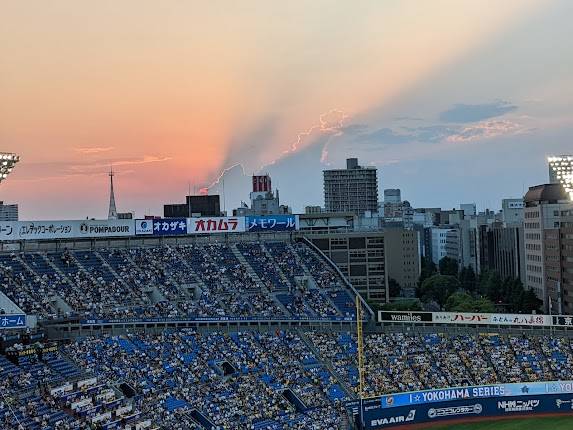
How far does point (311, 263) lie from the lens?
67.3 metres

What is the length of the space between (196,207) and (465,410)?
65.6m

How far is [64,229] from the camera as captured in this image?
58.2 meters

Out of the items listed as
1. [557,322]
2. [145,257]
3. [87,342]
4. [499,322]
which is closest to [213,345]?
[87,342]

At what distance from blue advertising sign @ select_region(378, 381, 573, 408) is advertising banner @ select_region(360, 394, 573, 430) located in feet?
0.86

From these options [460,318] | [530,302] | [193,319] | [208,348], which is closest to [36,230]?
[193,319]

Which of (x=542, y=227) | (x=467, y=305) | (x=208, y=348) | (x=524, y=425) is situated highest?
(x=542, y=227)

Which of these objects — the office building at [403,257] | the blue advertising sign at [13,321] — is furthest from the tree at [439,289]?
the blue advertising sign at [13,321]

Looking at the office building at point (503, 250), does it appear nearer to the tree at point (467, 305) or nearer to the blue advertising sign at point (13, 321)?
the tree at point (467, 305)

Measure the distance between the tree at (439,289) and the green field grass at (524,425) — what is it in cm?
5581

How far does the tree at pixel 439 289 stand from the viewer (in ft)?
353

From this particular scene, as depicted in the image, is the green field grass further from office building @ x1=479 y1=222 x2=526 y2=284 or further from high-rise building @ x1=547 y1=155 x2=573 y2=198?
office building @ x1=479 y1=222 x2=526 y2=284

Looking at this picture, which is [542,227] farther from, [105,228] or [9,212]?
[9,212]

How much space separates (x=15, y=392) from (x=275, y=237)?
3630cm

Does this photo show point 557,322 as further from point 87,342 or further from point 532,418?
point 87,342
